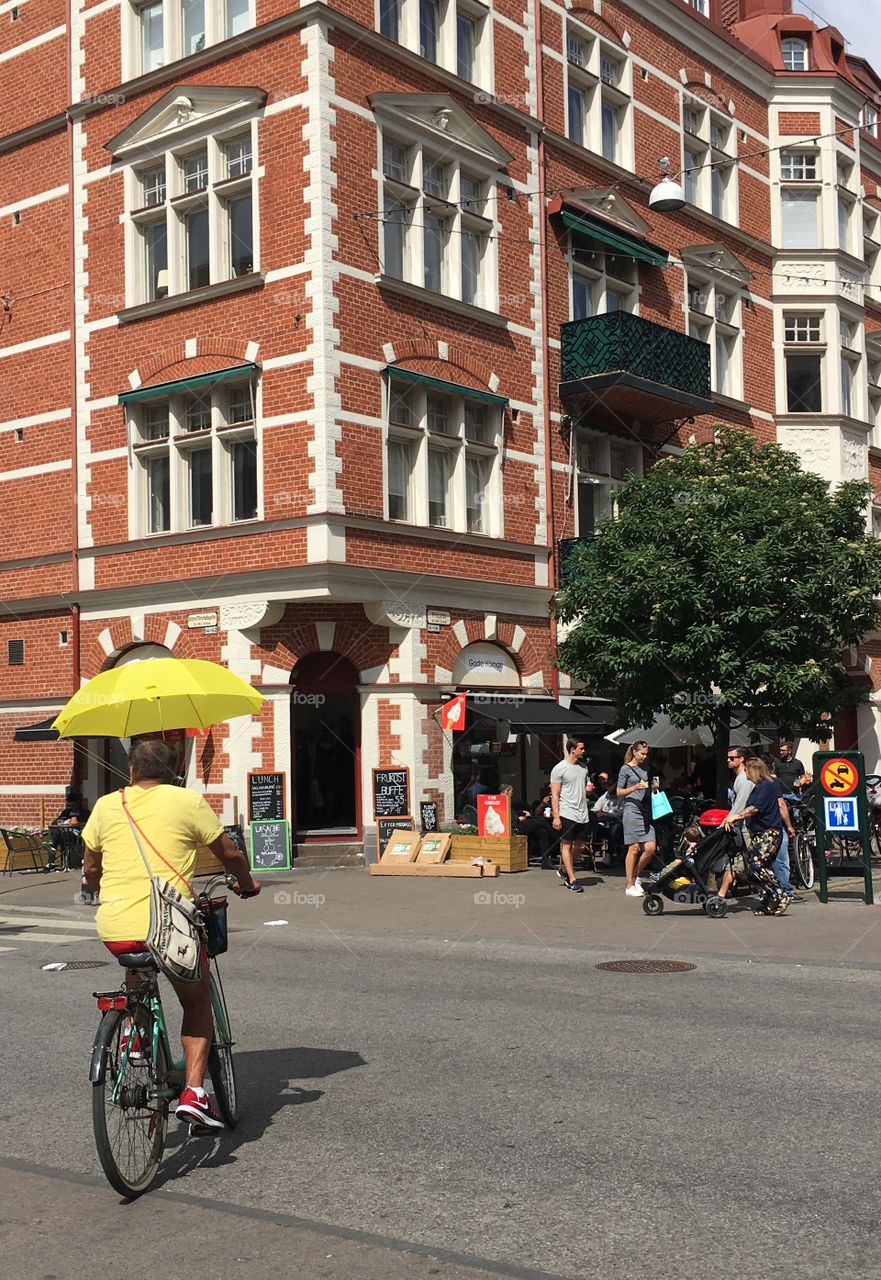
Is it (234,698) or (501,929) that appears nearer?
(234,698)

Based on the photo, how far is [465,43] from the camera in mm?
23656

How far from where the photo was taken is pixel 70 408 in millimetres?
23234

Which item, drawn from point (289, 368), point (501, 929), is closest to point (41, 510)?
point (289, 368)

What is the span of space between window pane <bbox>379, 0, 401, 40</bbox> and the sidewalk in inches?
523

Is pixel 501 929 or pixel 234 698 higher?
pixel 234 698

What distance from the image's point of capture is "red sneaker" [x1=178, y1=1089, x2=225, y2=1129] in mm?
5543

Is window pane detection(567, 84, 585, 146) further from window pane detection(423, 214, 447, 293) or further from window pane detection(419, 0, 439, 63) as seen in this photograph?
window pane detection(423, 214, 447, 293)

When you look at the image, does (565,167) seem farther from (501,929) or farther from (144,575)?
(501,929)

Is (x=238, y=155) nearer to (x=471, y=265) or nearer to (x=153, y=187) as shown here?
(x=153, y=187)

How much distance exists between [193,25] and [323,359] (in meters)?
6.82

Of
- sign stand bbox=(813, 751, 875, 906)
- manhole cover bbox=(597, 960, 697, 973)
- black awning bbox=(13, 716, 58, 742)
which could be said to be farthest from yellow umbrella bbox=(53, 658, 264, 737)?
black awning bbox=(13, 716, 58, 742)

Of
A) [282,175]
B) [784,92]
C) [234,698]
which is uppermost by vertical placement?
[784,92]

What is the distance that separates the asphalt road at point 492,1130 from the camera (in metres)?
4.58

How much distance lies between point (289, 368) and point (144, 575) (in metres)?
4.23
